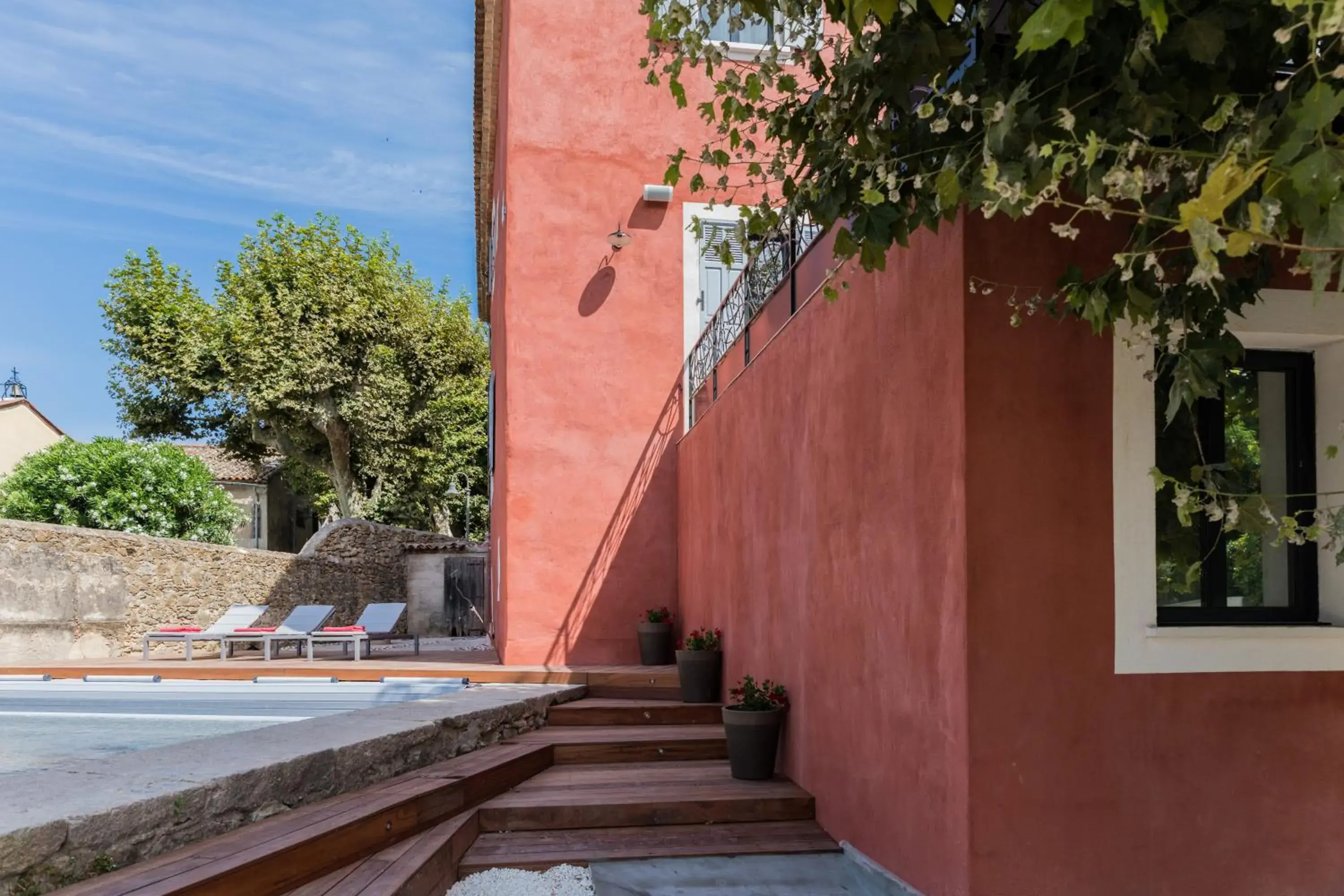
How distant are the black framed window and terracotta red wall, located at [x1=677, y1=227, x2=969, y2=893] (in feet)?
2.43

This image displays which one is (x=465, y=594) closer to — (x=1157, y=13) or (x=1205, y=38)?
(x=1205, y=38)

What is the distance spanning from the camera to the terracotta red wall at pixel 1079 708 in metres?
3.09

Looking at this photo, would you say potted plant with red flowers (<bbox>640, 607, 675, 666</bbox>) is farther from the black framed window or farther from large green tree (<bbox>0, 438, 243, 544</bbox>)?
large green tree (<bbox>0, 438, 243, 544</bbox>)

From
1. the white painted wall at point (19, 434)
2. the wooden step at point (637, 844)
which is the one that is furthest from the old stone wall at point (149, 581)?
the white painted wall at point (19, 434)

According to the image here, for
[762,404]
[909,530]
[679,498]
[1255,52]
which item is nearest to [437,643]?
[679,498]

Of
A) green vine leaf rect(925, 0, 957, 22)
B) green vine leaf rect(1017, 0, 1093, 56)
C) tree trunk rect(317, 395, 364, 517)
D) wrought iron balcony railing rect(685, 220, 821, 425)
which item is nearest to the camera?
green vine leaf rect(1017, 0, 1093, 56)

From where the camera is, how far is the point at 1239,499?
10.4ft

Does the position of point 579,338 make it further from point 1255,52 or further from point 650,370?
point 1255,52

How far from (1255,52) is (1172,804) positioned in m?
2.28

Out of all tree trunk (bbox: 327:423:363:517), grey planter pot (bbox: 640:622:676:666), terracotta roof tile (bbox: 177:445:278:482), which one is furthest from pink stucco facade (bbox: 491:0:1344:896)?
terracotta roof tile (bbox: 177:445:278:482)

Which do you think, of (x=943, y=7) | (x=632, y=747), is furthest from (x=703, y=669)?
(x=943, y=7)

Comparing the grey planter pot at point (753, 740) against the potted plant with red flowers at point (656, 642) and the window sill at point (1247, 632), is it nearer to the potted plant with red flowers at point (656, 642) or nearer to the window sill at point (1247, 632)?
the window sill at point (1247, 632)

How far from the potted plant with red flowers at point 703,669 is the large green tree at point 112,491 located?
16.1 metres

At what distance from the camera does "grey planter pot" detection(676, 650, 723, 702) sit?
6.95 metres
